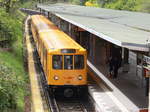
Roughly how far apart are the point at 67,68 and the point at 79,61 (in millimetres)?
580

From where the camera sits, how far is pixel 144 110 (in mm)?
10883

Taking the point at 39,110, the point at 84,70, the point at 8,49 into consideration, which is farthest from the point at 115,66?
the point at 8,49

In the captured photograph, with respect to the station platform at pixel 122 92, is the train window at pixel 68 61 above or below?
above

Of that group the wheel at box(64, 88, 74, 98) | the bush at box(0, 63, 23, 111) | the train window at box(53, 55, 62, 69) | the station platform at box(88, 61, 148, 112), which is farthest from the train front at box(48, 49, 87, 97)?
the bush at box(0, 63, 23, 111)

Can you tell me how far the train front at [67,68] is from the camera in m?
14.1

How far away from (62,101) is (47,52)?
229 cm

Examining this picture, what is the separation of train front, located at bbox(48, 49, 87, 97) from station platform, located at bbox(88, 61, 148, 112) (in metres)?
1.34

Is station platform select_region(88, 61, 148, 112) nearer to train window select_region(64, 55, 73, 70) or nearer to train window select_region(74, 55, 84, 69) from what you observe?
train window select_region(74, 55, 84, 69)

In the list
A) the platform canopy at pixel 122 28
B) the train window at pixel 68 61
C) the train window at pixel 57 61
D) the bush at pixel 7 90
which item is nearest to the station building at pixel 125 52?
the platform canopy at pixel 122 28

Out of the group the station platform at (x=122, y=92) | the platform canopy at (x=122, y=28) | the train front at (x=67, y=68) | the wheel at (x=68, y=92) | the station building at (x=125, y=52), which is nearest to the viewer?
the platform canopy at (x=122, y=28)

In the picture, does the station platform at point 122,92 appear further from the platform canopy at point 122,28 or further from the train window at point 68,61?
the platform canopy at point 122,28

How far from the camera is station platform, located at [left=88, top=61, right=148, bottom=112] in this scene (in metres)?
12.0

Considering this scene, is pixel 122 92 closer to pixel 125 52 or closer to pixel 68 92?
pixel 68 92

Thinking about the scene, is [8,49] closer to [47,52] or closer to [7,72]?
[47,52]
